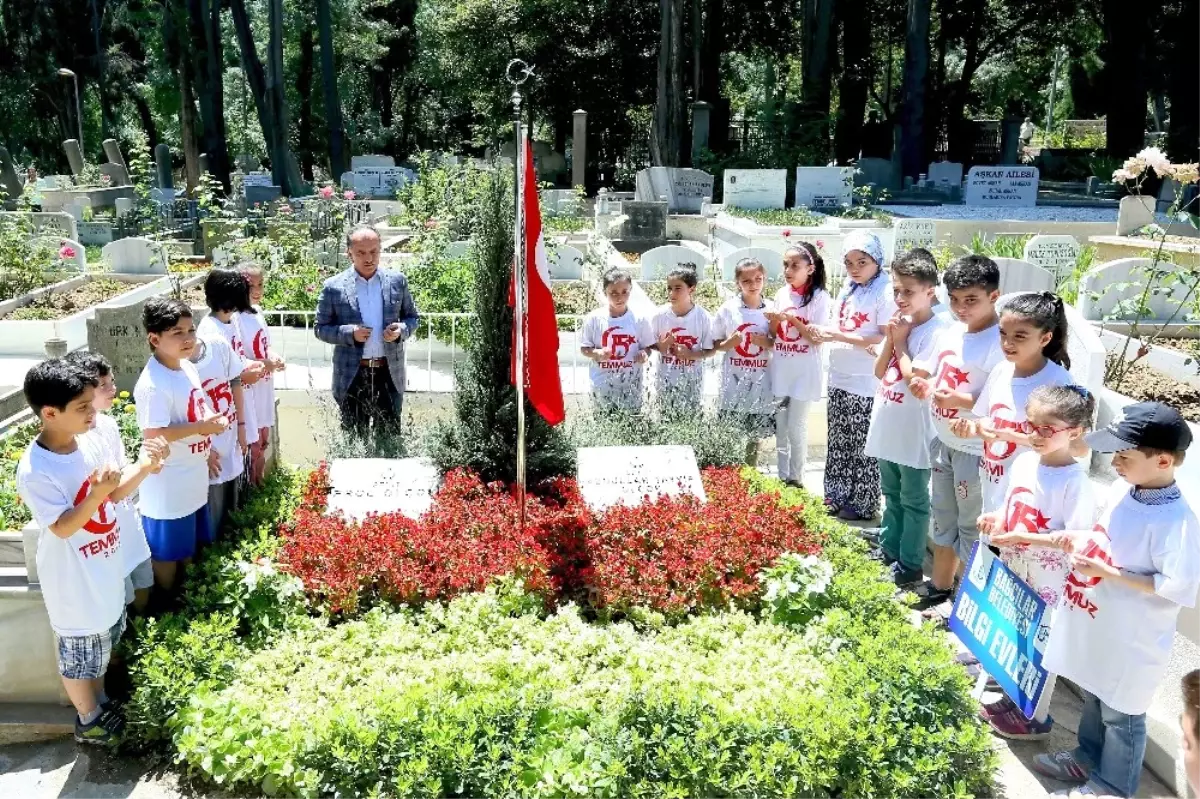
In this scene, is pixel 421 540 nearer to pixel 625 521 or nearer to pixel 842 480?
pixel 625 521

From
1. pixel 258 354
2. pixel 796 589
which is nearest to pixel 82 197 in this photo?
pixel 258 354

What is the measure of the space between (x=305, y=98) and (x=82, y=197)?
19081 millimetres

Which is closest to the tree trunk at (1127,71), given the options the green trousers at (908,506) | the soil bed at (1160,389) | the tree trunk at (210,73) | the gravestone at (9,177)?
the soil bed at (1160,389)

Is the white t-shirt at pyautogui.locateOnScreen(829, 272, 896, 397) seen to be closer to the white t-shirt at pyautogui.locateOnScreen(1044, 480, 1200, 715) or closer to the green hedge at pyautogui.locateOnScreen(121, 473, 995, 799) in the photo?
the green hedge at pyautogui.locateOnScreen(121, 473, 995, 799)

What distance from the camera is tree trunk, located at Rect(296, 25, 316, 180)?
120 ft

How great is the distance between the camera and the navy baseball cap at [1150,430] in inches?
120

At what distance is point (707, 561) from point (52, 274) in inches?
461

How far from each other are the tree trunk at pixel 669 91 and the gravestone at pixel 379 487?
73.1 feet

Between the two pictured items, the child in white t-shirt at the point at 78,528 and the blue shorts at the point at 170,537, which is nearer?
the child in white t-shirt at the point at 78,528

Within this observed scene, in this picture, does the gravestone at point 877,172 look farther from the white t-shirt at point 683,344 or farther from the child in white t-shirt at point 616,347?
the child in white t-shirt at point 616,347

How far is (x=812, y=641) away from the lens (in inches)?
161

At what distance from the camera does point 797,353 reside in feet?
20.0

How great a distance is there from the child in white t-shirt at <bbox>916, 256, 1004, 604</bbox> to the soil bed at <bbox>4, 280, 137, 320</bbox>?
1011cm

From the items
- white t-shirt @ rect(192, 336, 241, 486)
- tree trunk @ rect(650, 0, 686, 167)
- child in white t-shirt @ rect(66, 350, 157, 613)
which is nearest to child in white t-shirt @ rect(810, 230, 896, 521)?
white t-shirt @ rect(192, 336, 241, 486)
